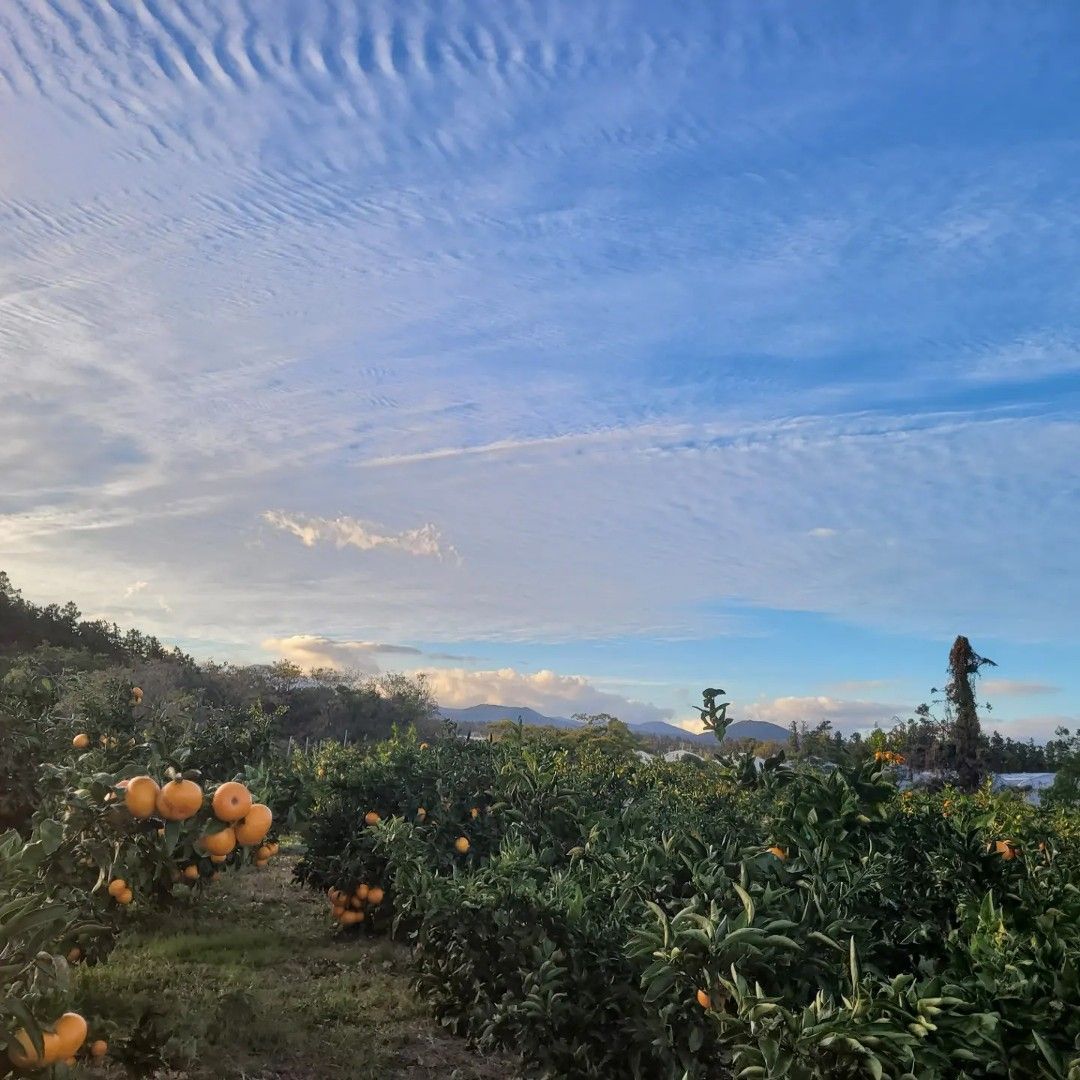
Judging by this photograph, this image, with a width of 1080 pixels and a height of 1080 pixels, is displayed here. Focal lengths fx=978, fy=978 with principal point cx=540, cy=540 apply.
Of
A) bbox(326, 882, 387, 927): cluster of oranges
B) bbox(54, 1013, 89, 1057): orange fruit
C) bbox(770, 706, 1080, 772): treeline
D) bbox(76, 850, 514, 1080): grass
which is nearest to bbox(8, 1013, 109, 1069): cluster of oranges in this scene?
bbox(54, 1013, 89, 1057): orange fruit

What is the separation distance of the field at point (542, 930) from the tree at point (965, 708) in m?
16.2

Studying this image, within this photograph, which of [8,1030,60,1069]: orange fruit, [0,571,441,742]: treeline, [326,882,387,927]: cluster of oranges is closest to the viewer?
[8,1030,60,1069]: orange fruit

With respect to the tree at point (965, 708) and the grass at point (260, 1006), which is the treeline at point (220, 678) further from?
the grass at point (260, 1006)

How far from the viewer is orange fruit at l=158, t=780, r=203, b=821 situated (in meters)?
3.01

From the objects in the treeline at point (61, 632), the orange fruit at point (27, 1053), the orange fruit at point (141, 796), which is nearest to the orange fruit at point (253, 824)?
the orange fruit at point (141, 796)

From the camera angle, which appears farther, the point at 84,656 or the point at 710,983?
the point at 84,656

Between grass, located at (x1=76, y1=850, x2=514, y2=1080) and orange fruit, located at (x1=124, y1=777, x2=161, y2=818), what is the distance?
37.3 inches

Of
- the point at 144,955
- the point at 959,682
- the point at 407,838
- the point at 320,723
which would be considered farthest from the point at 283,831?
the point at 320,723

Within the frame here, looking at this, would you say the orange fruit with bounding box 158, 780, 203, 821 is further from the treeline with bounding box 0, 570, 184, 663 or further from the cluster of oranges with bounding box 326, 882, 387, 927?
the treeline with bounding box 0, 570, 184, 663

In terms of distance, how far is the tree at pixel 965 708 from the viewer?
22.1m

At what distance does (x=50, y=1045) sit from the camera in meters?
2.20

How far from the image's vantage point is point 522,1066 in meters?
3.78

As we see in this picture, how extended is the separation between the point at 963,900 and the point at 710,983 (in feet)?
3.28

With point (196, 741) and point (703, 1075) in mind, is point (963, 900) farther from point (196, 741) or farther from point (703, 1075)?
point (196, 741)
